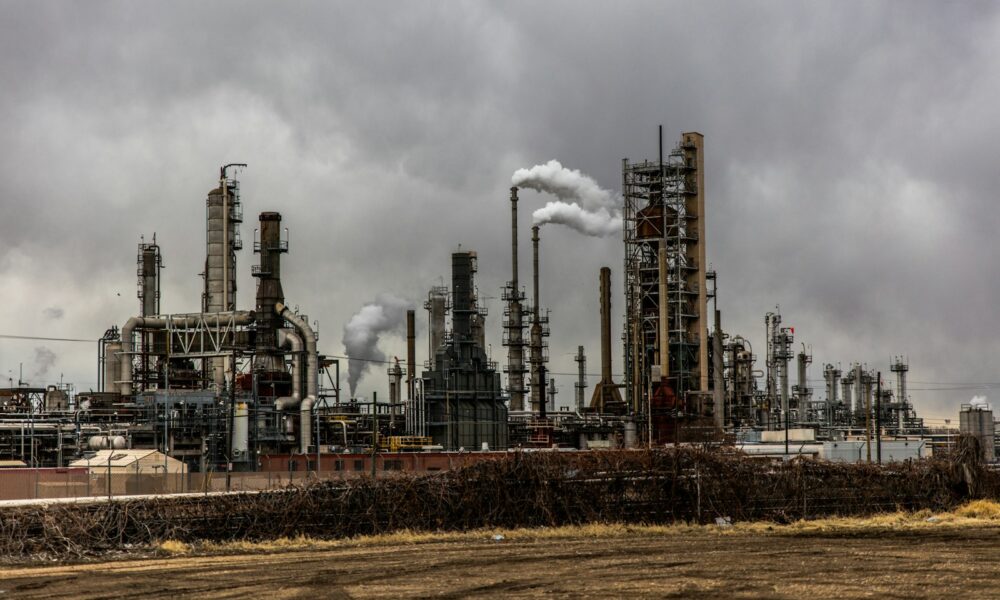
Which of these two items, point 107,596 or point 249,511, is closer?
point 107,596

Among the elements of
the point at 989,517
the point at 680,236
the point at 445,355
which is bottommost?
the point at 989,517

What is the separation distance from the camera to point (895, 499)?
4319 cm

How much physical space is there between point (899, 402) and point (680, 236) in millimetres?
58865

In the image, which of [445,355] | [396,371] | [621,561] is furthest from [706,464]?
[396,371]

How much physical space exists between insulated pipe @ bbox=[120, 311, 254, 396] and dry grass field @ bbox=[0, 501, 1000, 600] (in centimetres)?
4180

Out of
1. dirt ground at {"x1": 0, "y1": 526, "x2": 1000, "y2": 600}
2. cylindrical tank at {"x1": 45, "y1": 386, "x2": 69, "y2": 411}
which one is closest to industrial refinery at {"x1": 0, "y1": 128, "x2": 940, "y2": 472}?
cylindrical tank at {"x1": 45, "y1": 386, "x2": 69, "y2": 411}

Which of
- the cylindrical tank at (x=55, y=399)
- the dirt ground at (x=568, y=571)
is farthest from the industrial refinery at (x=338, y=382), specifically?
the dirt ground at (x=568, y=571)

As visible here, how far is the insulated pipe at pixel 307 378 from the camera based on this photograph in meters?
72.6

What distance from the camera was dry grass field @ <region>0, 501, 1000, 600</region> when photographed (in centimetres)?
2455

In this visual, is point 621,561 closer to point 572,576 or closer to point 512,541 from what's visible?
point 572,576

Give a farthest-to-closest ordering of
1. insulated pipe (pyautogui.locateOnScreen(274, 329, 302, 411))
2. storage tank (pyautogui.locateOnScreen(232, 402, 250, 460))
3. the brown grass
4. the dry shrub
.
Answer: insulated pipe (pyautogui.locateOnScreen(274, 329, 302, 411)), storage tank (pyautogui.locateOnScreen(232, 402, 250, 460)), the brown grass, the dry shrub

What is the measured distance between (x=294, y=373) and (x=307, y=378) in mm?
911

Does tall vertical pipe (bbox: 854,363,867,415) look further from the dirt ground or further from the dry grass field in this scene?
the dirt ground

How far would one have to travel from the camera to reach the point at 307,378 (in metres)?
73.6
